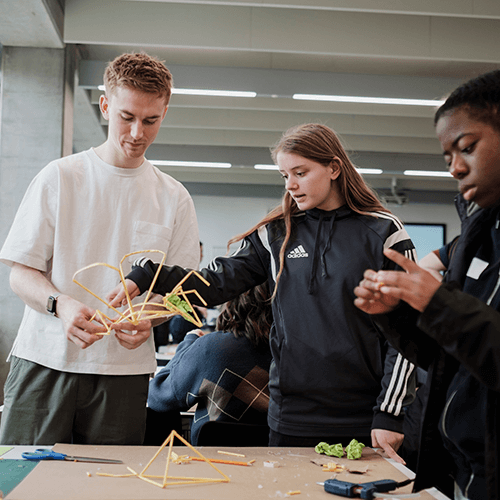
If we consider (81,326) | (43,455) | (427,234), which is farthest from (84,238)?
(427,234)

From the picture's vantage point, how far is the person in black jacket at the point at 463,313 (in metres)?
0.85

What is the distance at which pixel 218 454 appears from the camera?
1.36 metres

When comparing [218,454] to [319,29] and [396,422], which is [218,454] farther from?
[319,29]

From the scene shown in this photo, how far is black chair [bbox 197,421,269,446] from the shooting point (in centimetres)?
184

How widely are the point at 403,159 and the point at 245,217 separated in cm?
382

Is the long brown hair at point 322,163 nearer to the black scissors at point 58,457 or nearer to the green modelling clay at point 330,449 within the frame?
the green modelling clay at point 330,449

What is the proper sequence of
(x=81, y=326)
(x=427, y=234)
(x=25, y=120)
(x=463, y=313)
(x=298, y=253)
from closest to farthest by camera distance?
(x=463, y=313), (x=81, y=326), (x=298, y=253), (x=25, y=120), (x=427, y=234)

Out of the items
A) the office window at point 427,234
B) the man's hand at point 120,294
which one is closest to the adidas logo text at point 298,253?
the man's hand at point 120,294

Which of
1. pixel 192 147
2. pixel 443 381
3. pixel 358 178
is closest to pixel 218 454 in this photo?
pixel 443 381

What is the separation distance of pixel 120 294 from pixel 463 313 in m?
0.93

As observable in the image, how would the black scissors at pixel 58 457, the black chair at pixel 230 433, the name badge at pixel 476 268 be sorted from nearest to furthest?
the name badge at pixel 476 268
the black scissors at pixel 58 457
the black chair at pixel 230 433

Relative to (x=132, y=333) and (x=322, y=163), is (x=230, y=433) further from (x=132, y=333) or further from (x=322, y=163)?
(x=322, y=163)

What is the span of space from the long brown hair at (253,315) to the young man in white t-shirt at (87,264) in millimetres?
447

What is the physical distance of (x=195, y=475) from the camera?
3.92 feet
